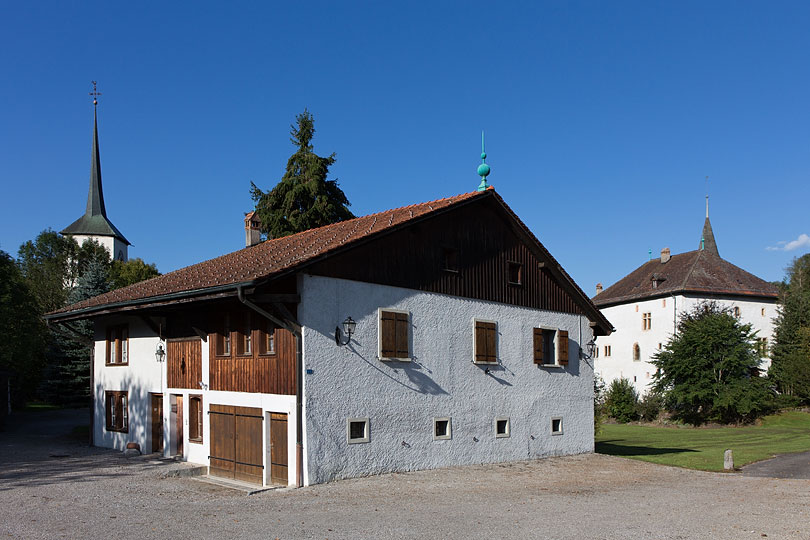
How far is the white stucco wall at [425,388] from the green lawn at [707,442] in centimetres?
401

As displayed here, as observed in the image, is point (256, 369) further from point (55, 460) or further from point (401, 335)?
point (55, 460)

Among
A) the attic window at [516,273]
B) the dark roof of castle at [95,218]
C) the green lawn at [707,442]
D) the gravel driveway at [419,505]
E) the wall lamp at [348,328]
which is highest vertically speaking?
the dark roof of castle at [95,218]

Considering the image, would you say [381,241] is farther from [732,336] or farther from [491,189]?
[732,336]

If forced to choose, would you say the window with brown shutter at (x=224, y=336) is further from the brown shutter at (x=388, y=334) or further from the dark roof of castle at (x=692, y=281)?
the dark roof of castle at (x=692, y=281)

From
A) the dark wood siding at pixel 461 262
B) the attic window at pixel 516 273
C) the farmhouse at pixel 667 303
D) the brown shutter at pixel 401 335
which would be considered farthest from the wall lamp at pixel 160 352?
the farmhouse at pixel 667 303

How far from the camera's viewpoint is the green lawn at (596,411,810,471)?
77.7ft

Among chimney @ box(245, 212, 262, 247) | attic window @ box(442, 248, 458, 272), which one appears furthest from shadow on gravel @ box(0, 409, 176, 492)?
attic window @ box(442, 248, 458, 272)

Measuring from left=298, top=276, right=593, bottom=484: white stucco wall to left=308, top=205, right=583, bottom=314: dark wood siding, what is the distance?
29 centimetres

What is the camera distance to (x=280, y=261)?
15.7 meters

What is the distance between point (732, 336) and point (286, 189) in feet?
87.5

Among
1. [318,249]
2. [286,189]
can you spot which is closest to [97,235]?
[286,189]

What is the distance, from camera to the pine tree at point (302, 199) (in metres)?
39.0

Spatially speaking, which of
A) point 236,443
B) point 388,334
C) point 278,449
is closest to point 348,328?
point 388,334

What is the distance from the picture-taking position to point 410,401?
16.6m
